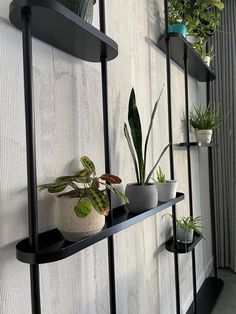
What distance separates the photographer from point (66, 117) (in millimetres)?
890

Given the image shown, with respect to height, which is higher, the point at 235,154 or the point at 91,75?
the point at 91,75

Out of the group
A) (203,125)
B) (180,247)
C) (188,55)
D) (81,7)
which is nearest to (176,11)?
Result: (188,55)

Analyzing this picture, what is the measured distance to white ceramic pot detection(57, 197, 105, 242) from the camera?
2.30 ft

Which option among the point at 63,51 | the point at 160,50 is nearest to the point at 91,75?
the point at 63,51

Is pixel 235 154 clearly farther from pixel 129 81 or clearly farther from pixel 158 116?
pixel 129 81

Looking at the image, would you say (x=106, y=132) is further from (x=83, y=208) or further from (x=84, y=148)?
(x=83, y=208)

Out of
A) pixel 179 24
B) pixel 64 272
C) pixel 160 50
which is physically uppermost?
pixel 179 24

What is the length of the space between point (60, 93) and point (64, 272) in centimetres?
56

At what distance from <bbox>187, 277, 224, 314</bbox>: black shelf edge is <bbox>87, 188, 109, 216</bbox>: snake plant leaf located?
141cm

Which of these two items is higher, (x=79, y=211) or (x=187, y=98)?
(x=187, y=98)

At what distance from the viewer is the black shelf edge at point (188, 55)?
1.46 meters

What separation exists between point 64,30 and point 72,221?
0.51 meters

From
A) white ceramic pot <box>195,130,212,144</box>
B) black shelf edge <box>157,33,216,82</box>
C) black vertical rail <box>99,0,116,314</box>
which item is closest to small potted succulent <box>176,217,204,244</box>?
white ceramic pot <box>195,130,212,144</box>

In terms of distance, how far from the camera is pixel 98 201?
70cm
